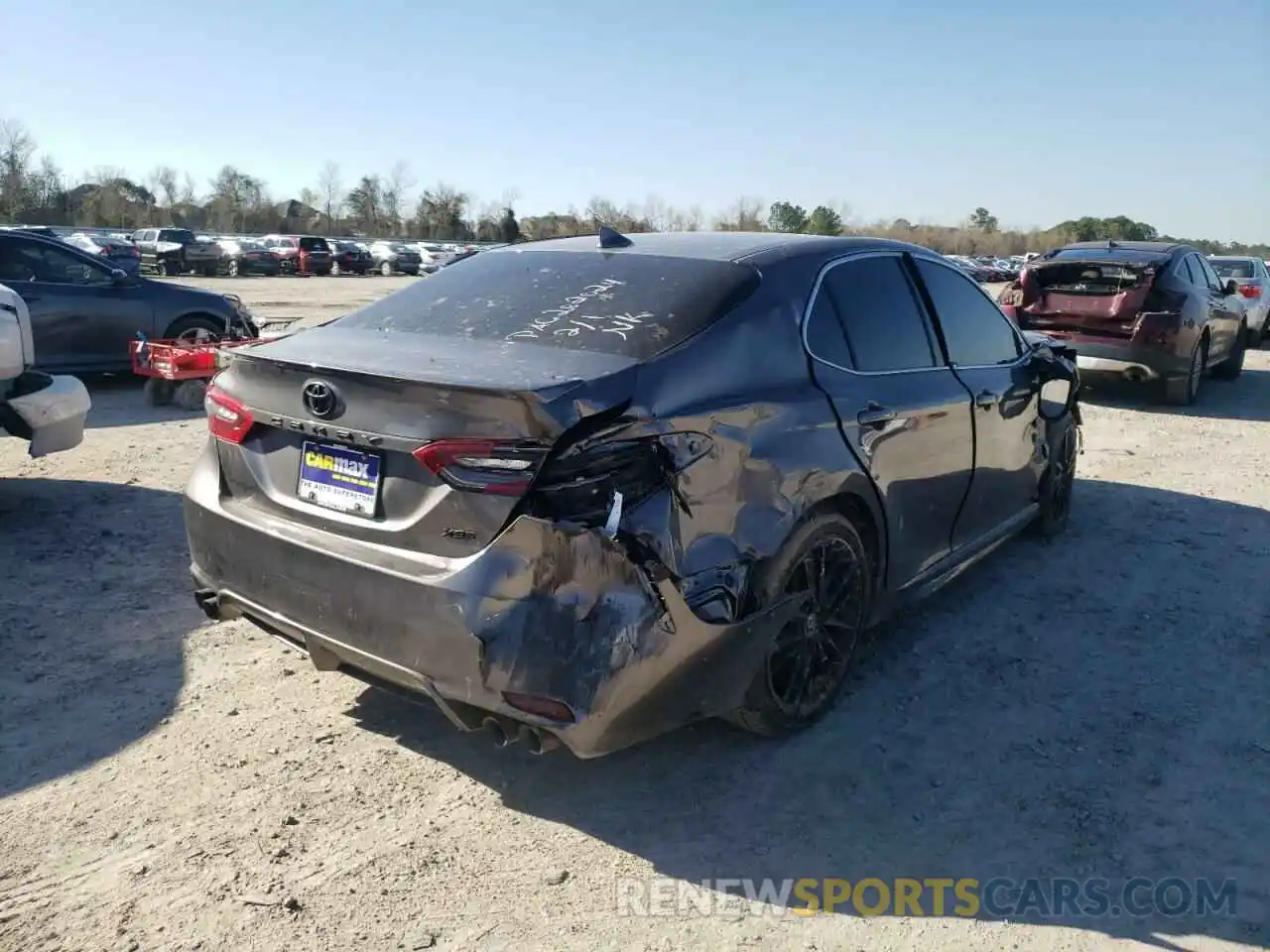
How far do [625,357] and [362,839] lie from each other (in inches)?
64.1

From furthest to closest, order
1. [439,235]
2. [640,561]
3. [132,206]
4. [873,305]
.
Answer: [439,235]
[132,206]
[873,305]
[640,561]

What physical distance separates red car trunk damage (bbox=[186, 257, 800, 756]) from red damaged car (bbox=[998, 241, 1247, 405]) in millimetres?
8434

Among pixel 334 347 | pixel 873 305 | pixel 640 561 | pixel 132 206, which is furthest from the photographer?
pixel 132 206

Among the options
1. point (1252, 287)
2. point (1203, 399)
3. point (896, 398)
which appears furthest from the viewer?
point (1252, 287)

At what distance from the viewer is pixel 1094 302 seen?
34.3ft

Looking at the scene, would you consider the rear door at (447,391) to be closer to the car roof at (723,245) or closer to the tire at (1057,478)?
the car roof at (723,245)

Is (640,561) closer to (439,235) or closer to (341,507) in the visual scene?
(341,507)

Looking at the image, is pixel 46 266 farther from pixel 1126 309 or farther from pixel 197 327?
pixel 1126 309

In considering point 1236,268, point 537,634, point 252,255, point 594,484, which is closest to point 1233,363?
point 1236,268

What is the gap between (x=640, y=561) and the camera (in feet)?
9.01

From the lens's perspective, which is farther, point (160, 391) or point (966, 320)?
point (160, 391)

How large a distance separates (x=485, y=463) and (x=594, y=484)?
30 centimetres

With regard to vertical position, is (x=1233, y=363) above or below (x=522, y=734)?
above

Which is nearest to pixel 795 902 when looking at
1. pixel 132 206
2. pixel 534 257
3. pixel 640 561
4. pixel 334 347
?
pixel 640 561
